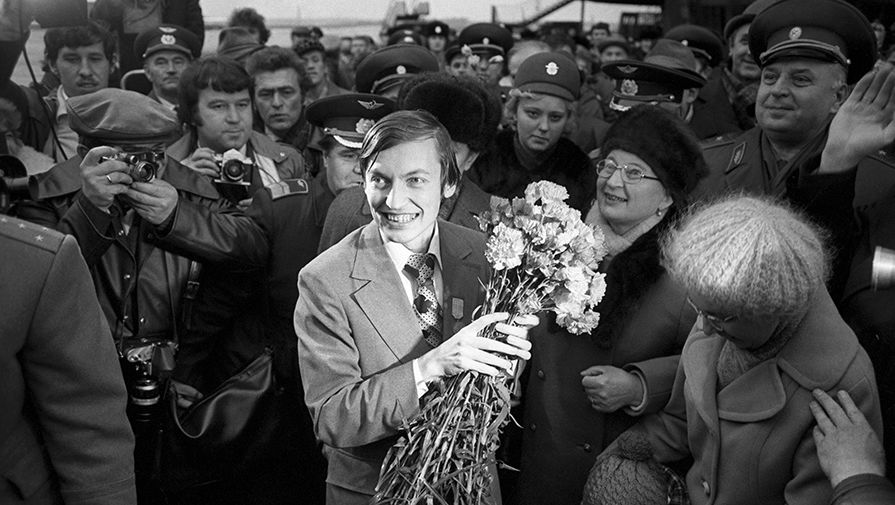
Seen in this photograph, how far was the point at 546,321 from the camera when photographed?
9.88ft

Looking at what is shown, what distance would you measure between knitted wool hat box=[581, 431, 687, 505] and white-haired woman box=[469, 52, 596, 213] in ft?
7.16

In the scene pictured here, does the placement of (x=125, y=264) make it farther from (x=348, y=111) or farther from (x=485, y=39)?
(x=485, y=39)

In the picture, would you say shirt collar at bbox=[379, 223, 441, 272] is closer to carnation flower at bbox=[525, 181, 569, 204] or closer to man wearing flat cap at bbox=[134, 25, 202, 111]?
carnation flower at bbox=[525, 181, 569, 204]

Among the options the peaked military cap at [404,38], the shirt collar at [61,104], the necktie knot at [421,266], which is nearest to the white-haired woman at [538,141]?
the necktie knot at [421,266]

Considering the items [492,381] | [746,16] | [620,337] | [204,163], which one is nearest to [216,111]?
[204,163]

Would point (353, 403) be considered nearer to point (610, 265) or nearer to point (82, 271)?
point (82, 271)

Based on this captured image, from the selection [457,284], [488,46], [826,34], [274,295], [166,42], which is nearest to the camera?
[457,284]

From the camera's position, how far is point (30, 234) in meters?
1.97

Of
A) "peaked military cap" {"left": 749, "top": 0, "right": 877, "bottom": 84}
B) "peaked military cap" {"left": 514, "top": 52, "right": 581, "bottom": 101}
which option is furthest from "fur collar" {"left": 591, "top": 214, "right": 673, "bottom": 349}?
"peaked military cap" {"left": 514, "top": 52, "right": 581, "bottom": 101}

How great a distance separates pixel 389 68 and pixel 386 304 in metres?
2.97

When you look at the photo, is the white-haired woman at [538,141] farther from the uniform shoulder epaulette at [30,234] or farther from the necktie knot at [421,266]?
the uniform shoulder epaulette at [30,234]

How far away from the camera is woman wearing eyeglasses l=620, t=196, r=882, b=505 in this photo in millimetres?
2109

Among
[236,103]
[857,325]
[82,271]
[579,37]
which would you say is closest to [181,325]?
[236,103]

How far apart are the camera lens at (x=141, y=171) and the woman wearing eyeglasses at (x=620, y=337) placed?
151 centimetres
